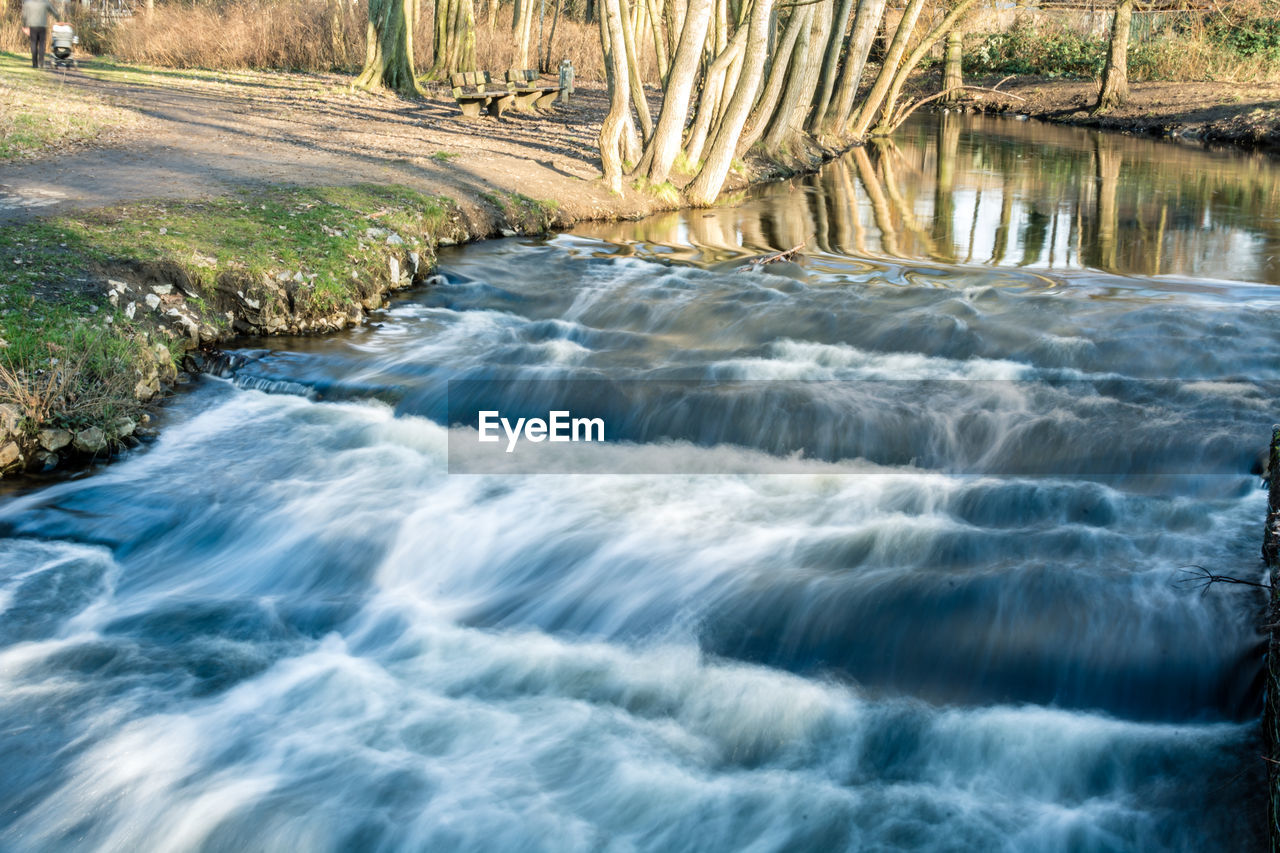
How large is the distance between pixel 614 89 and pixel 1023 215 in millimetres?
5937

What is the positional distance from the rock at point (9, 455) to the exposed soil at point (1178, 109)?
23.7 meters

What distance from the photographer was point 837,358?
8523mm

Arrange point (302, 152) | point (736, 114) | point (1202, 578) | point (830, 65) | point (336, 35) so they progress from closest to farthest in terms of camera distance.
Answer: point (1202, 578)
point (302, 152)
point (736, 114)
point (830, 65)
point (336, 35)

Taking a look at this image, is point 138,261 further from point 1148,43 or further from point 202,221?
point 1148,43

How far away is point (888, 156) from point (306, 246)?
15942mm

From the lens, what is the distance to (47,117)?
44.6 ft

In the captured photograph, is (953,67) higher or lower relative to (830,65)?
higher

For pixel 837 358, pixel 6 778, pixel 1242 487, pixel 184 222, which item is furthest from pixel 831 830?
pixel 184 222

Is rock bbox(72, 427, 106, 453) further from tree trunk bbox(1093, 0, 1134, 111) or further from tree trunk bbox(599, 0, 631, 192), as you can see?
tree trunk bbox(1093, 0, 1134, 111)

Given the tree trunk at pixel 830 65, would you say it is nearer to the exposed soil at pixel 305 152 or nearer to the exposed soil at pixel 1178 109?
the exposed soil at pixel 305 152

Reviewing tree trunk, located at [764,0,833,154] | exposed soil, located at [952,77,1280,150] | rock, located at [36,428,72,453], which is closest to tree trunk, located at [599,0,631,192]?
tree trunk, located at [764,0,833,154]

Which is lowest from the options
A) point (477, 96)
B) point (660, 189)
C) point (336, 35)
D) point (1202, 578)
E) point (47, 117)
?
point (1202, 578)

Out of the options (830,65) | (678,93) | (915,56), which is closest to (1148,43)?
(915,56)

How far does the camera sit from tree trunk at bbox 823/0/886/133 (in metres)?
20.7
